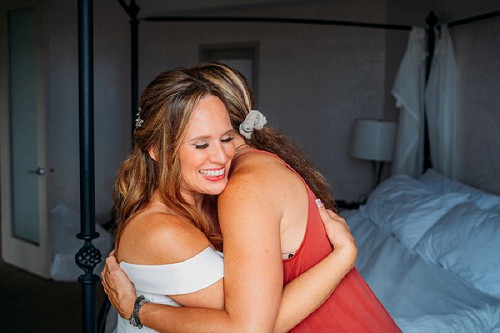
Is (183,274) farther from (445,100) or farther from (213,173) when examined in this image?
(445,100)

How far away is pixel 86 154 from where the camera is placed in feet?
5.09

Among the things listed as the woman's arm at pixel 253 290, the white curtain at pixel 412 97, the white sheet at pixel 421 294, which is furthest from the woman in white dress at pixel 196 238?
the white curtain at pixel 412 97

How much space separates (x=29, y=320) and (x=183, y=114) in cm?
275

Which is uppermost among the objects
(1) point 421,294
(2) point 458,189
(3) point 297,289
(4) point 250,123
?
(4) point 250,123

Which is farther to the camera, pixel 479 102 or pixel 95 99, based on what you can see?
pixel 95 99

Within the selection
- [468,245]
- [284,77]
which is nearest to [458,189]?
[468,245]

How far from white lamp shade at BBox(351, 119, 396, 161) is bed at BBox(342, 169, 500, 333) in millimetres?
557

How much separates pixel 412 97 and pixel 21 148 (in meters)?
3.08

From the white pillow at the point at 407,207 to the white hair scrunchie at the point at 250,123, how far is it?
1.89 meters

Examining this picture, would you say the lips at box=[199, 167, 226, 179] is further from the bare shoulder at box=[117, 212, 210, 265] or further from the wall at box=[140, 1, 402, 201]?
the wall at box=[140, 1, 402, 201]

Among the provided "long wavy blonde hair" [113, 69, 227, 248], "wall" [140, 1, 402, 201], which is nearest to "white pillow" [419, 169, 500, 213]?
"wall" [140, 1, 402, 201]

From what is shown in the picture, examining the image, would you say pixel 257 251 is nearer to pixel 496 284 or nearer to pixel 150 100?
pixel 150 100

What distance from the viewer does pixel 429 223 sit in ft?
9.39

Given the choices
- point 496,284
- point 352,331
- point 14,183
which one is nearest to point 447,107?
point 496,284
